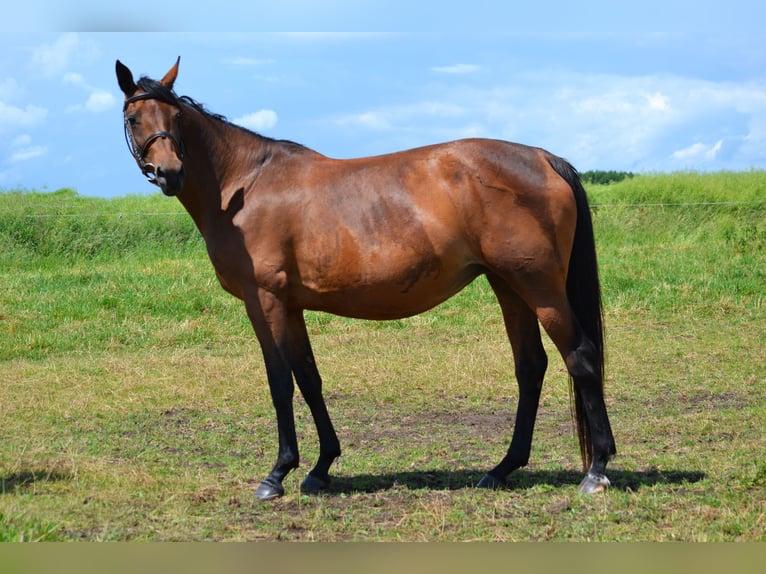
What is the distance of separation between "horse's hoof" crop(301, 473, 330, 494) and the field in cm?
8

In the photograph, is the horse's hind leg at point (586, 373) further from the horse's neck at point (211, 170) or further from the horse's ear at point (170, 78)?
the horse's ear at point (170, 78)

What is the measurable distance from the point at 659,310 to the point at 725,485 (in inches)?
274

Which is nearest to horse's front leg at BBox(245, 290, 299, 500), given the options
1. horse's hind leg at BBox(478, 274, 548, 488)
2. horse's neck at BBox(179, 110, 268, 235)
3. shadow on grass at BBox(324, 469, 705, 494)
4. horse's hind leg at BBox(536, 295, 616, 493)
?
shadow on grass at BBox(324, 469, 705, 494)

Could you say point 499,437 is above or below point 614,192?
below

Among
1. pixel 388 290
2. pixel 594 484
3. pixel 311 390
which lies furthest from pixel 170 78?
pixel 594 484

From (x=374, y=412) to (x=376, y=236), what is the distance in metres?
2.89

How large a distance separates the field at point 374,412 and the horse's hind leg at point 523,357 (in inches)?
9.2

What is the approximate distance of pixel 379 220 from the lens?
513cm

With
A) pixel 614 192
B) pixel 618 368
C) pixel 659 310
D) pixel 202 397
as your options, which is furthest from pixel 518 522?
pixel 614 192

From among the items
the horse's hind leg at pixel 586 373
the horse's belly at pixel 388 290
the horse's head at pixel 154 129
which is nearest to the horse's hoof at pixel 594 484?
the horse's hind leg at pixel 586 373

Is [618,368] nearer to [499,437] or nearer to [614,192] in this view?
[499,437]

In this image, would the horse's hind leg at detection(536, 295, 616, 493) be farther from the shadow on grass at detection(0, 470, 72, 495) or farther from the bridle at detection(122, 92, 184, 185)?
the shadow on grass at detection(0, 470, 72, 495)

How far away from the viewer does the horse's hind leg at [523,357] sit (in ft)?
17.9

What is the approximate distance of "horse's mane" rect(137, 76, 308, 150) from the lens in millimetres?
5102
